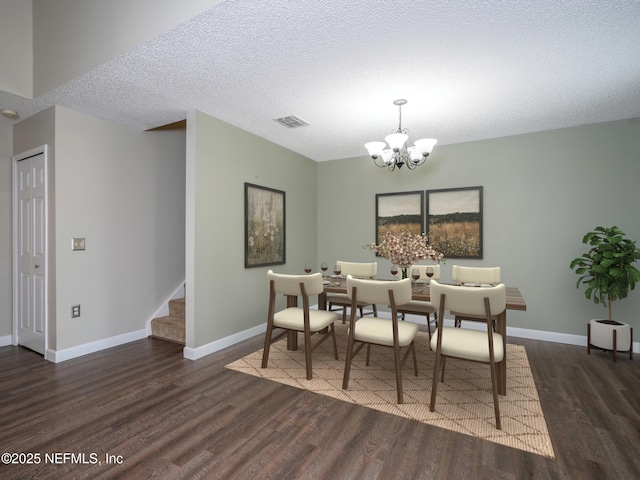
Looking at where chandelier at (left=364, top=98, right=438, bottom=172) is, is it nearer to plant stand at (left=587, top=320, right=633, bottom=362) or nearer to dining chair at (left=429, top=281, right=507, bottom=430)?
dining chair at (left=429, top=281, right=507, bottom=430)

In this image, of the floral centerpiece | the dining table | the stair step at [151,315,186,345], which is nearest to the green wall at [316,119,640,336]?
the dining table

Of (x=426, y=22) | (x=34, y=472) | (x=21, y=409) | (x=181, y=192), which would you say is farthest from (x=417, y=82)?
(x=21, y=409)

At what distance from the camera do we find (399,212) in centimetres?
485

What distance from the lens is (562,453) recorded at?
182cm

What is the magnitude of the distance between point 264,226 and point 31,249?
8.48 feet

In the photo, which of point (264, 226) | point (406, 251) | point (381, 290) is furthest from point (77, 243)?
point (406, 251)

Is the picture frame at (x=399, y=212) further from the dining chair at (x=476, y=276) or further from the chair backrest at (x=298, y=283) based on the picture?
the chair backrest at (x=298, y=283)

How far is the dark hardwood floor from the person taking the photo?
171 cm

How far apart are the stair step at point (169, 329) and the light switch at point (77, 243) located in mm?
1260

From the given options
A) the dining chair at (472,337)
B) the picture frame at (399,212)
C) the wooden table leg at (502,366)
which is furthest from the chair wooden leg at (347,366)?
the picture frame at (399,212)

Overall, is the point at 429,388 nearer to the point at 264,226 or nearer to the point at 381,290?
the point at 381,290

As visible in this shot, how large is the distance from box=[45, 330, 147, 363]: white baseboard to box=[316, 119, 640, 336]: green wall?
425 centimetres

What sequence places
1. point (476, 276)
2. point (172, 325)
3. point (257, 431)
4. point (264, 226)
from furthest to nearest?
point (264, 226), point (172, 325), point (476, 276), point (257, 431)

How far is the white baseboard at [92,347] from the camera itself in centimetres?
317
